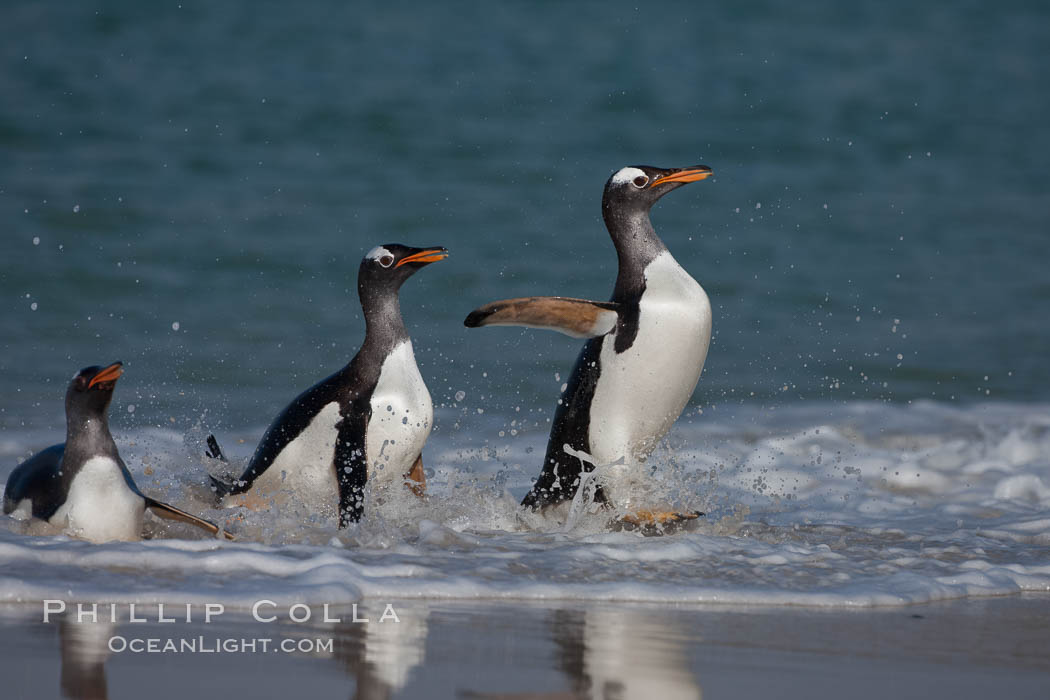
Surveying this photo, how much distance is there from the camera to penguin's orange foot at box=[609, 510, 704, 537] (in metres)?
3.94

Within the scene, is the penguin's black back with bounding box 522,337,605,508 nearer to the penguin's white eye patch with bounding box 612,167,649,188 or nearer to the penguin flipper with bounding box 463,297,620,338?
the penguin flipper with bounding box 463,297,620,338

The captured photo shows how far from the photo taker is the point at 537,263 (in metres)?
10.8

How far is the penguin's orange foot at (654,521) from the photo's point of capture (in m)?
3.94

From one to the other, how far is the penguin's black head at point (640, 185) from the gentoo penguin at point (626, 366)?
0.03m

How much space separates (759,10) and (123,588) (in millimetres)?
15629

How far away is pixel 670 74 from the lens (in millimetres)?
15688

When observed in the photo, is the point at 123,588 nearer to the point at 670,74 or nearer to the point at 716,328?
the point at 716,328

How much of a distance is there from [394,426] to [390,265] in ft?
1.94

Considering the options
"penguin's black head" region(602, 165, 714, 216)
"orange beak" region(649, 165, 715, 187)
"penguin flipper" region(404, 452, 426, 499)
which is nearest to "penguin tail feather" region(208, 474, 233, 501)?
"penguin flipper" region(404, 452, 426, 499)

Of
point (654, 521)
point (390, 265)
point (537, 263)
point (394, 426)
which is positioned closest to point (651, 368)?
point (654, 521)

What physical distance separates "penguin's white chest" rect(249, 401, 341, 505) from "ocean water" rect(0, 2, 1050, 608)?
295mm

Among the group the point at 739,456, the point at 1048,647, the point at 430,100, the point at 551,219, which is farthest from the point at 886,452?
the point at 430,100

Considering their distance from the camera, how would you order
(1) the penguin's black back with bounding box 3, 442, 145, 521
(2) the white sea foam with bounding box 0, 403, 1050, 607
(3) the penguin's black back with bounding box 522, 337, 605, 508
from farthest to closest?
(3) the penguin's black back with bounding box 522, 337, 605, 508 < (1) the penguin's black back with bounding box 3, 442, 145, 521 < (2) the white sea foam with bounding box 0, 403, 1050, 607

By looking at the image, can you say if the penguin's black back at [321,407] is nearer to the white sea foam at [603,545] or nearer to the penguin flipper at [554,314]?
the white sea foam at [603,545]
